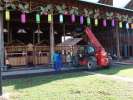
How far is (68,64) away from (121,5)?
29.0ft

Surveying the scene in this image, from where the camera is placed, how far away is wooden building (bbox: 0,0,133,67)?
69.5ft

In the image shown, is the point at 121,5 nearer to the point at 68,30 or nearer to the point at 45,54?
the point at 68,30

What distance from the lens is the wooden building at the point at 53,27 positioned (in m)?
21.2

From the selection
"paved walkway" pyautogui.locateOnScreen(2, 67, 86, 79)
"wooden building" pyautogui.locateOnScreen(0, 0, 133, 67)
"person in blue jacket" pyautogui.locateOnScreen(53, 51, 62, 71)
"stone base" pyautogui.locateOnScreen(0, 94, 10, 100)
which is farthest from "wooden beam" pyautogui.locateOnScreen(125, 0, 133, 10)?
"stone base" pyautogui.locateOnScreen(0, 94, 10, 100)

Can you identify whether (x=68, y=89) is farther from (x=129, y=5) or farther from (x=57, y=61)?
(x=129, y=5)

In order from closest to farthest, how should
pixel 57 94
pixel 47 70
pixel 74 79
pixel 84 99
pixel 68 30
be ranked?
pixel 84 99 → pixel 57 94 → pixel 74 79 → pixel 47 70 → pixel 68 30

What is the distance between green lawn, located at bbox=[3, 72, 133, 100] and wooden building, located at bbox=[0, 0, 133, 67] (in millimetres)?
5926

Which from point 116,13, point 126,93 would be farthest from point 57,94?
point 116,13

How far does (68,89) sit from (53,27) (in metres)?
14.0

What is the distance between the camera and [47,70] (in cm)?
2022

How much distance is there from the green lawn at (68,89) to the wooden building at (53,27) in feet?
19.4

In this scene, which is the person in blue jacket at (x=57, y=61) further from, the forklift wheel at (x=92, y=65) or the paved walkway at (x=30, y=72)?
the forklift wheel at (x=92, y=65)

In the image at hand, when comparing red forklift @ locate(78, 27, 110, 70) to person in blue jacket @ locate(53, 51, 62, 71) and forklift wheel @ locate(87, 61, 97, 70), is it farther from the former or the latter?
person in blue jacket @ locate(53, 51, 62, 71)

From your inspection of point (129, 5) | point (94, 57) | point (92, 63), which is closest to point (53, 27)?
point (94, 57)
